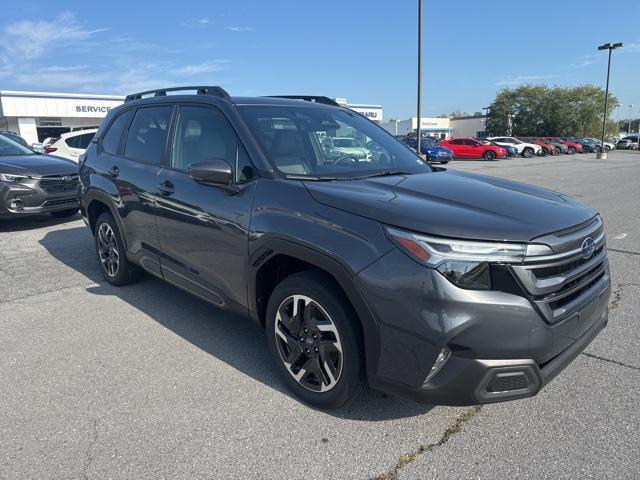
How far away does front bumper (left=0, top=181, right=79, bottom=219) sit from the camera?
7609 mm

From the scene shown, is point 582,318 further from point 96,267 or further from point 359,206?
point 96,267

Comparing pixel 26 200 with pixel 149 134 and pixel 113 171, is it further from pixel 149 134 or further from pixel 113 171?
pixel 149 134

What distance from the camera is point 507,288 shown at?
7.44 ft

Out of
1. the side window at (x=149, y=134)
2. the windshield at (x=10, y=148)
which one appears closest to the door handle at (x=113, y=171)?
the side window at (x=149, y=134)

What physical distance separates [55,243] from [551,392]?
682 centimetres

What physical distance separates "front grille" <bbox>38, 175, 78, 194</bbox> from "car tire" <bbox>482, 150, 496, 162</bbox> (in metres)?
30.5

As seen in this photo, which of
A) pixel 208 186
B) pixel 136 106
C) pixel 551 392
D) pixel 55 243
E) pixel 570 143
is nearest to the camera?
pixel 551 392

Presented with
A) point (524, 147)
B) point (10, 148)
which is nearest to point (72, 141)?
point (10, 148)

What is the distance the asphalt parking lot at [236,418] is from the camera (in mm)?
2441

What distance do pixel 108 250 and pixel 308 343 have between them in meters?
3.13

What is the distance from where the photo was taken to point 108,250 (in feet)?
16.8

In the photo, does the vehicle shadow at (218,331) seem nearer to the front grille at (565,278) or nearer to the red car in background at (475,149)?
the front grille at (565,278)

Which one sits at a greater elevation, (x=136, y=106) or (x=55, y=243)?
(x=136, y=106)

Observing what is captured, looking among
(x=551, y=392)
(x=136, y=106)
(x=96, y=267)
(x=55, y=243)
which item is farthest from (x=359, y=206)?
(x=55, y=243)
